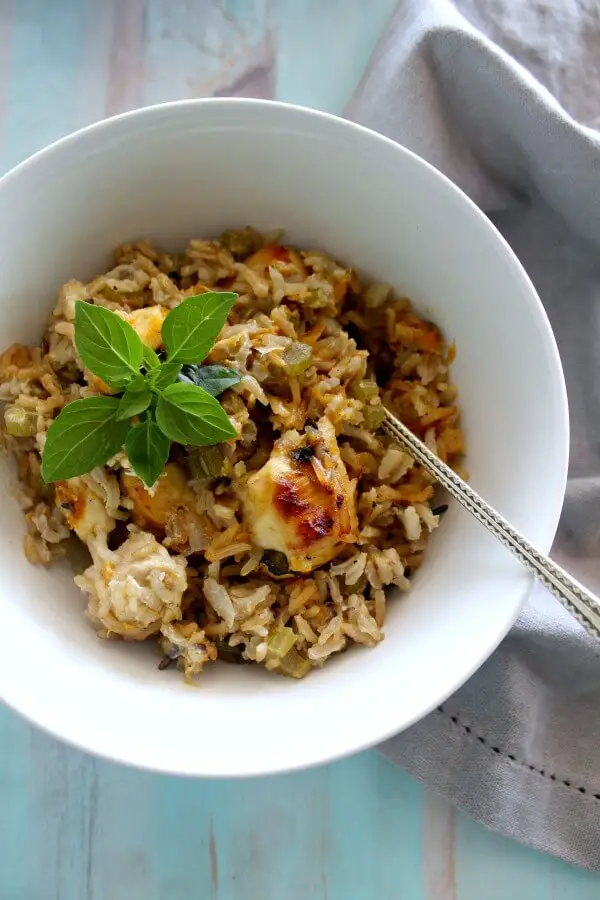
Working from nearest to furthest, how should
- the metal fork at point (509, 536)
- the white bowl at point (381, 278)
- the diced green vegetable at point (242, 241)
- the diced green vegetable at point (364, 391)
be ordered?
the metal fork at point (509, 536), the white bowl at point (381, 278), the diced green vegetable at point (364, 391), the diced green vegetable at point (242, 241)

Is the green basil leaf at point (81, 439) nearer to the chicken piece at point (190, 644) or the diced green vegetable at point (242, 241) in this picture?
the chicken piece at point (190, 644)

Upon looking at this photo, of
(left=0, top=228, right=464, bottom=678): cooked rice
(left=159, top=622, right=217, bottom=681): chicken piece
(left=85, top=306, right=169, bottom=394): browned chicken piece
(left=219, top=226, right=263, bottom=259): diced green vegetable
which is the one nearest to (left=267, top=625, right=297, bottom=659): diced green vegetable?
(left=0, top=228, right=464, bottom=678): cooked rice

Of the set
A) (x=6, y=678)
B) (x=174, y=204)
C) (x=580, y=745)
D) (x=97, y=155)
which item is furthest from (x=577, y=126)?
(x=6, y=678)

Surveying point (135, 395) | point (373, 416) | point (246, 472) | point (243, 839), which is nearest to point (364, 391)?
point (373, 416)

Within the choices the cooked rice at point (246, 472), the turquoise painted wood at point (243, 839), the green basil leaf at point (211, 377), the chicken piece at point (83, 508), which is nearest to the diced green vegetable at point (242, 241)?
the cooked rice at point (246, 472)

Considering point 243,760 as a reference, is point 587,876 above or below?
below

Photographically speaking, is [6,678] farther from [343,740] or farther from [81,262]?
[81,262]
